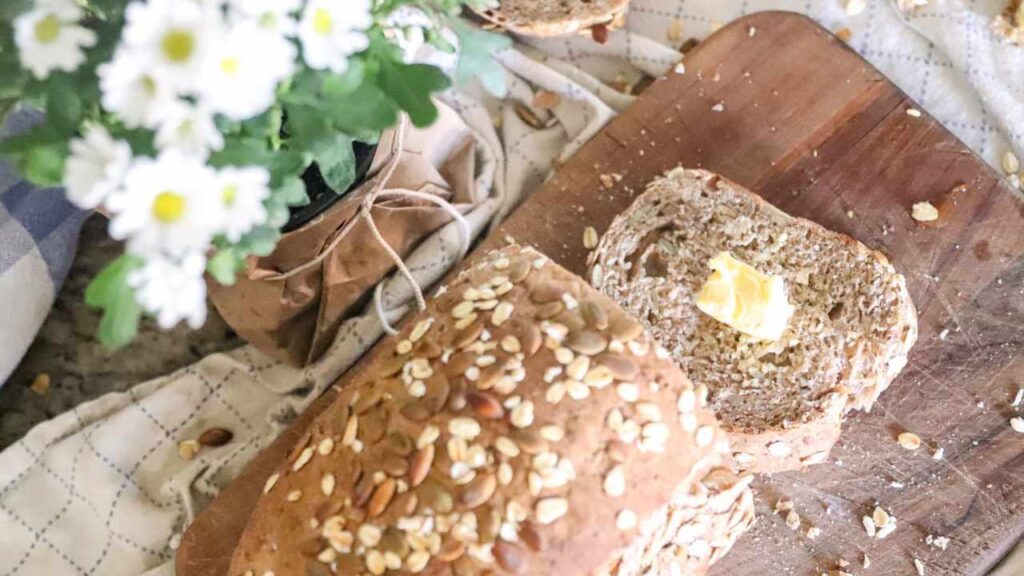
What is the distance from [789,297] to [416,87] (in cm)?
93

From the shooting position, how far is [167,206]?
2.58ft

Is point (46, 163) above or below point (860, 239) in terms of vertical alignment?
above

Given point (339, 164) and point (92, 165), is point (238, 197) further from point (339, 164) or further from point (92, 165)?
point (339, 164)

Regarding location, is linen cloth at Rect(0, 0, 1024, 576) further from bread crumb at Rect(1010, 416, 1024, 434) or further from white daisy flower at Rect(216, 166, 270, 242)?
white daisy flower at Rect(216, 166, 270, 242)

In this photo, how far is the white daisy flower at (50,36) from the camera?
32.1 inches

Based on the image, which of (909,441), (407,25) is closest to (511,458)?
(407,25)

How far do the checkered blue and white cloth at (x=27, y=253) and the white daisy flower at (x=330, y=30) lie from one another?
3.79 feet

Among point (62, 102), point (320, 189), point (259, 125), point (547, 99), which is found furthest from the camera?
point (547, 99)

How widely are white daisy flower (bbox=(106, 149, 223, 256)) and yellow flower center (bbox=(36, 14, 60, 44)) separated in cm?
14

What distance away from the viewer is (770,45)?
1.90 metres

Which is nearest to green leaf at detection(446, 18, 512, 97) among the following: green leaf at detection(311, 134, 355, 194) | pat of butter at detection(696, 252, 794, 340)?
green leaf at detection(311, 134, 355, 194)

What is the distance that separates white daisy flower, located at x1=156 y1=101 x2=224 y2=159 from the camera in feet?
2.63

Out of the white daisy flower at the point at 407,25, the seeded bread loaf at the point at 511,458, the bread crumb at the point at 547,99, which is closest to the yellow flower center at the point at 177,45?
the white daisy flower at the point at 407,25

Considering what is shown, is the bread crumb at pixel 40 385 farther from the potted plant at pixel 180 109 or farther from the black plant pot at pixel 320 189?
the potted plant at pixel 180 109
